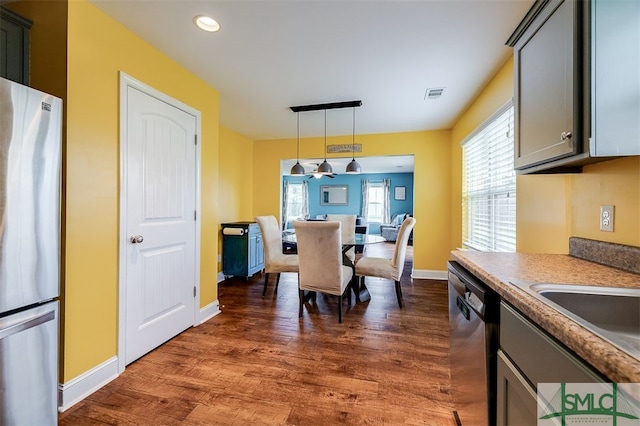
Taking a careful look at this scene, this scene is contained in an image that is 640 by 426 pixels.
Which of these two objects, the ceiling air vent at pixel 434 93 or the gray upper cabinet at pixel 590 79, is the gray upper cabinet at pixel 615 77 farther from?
the ceiling air vent at pixel 434 93

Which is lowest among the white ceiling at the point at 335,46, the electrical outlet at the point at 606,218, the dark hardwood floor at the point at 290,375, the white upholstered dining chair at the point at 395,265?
the dark hardwood floor at the point at 290,375

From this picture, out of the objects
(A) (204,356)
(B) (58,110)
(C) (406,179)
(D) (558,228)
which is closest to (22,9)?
(B) (58,110)

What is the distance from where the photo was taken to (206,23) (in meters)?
1.86

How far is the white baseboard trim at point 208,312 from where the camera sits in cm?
269

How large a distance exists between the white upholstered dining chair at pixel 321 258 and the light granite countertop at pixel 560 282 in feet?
4.06

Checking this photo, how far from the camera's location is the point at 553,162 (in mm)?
1274

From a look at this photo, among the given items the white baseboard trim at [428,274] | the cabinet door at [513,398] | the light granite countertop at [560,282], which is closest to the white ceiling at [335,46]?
the light granite countertop at [560,282]

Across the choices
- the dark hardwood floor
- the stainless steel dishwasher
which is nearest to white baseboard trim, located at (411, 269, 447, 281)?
the dark hardwood floor

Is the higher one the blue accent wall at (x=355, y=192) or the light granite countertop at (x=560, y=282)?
the blue accent wall at (x=355, y=192)

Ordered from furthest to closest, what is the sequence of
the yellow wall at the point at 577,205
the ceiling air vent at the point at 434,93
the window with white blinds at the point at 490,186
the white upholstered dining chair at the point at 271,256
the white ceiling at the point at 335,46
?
the white upholstered dining chair at the point at 271,256, the ceiling air vent at the point at 434,93, the window with white blinds at the point at 490,186, the white ceiling at the point at 335,46, the yellow wall at the point at 577,205

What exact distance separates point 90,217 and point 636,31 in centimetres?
274

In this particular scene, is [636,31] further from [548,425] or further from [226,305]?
[226,305]

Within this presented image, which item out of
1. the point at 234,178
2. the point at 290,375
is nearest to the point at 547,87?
the point at 290,375

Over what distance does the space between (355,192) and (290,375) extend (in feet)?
27.5
